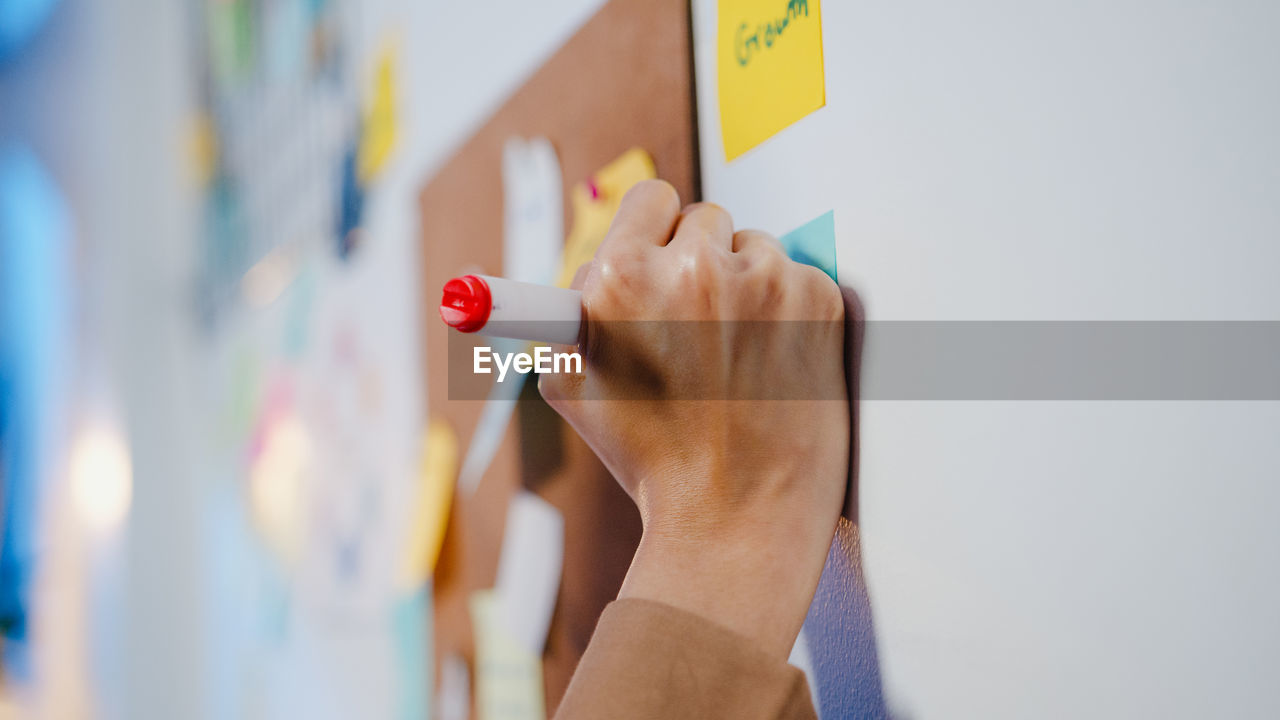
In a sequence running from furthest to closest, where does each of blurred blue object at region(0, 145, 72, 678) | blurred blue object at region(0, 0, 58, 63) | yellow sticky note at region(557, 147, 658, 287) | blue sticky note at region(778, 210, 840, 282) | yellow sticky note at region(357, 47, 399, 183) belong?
blurred blue object at region(0, 0, 58, 63) → blurred blue object at region(0, 145, 72, 678) → yellow sticky note at region(357, 47, 399, 183) → yellow sticky note at region(557, 147, 658, 287) → blue sticky note at region(778, 210, 840, 282)

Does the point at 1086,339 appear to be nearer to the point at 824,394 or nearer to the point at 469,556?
the point at 824,394

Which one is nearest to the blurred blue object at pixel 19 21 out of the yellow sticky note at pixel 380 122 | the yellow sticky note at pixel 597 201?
the yellow sticky note at pixel 380 122

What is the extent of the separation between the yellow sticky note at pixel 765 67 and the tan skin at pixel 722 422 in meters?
0.08

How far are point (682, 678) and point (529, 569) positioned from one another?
32cm

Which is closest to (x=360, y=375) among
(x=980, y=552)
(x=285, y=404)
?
(x=285, y=404)

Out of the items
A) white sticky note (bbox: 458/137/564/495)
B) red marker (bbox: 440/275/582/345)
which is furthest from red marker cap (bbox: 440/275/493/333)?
white sticky note (bbox: 458/137/564/495)

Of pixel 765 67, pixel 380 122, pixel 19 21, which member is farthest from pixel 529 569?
pixel 19 21

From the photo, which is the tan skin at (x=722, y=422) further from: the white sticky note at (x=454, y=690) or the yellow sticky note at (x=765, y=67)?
the white sticky note at (x=454, y=690)

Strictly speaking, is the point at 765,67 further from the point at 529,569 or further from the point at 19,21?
the point at 19,21

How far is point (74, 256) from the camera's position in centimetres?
190

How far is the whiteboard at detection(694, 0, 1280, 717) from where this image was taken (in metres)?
0.25

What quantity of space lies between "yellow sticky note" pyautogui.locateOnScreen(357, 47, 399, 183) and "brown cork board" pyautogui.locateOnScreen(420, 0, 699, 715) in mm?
132

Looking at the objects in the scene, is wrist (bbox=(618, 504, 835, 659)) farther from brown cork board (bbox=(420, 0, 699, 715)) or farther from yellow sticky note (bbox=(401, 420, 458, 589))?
yellow sticky note (bbox=(401, 420, 458, 589))

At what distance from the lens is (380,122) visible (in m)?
0.87
